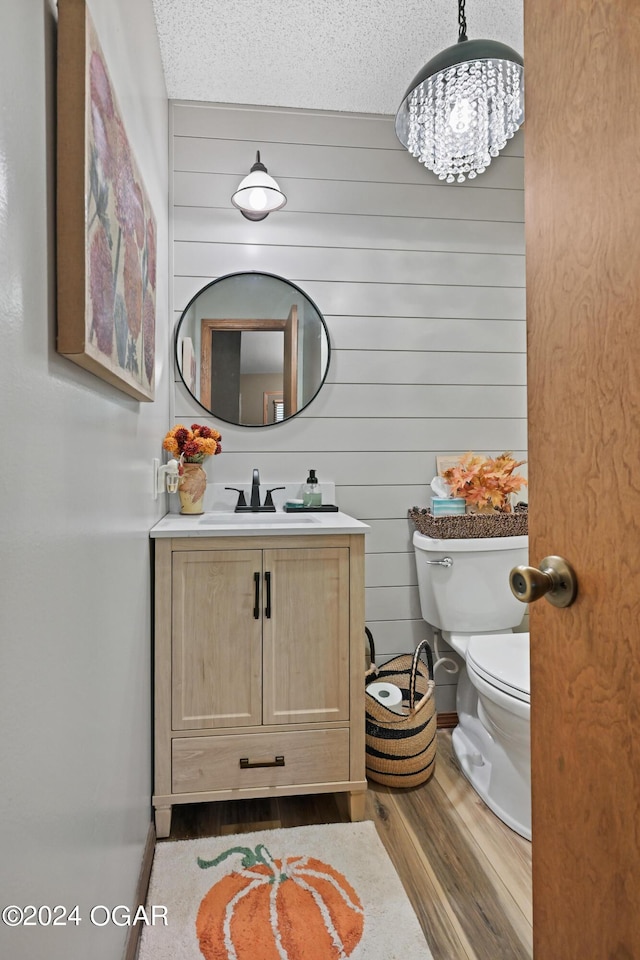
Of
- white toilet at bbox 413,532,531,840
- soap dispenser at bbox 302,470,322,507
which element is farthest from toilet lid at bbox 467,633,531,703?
soap dispenser at bbox 302,470,322,507

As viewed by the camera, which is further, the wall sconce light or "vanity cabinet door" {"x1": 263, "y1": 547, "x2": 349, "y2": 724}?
the wall sconce light

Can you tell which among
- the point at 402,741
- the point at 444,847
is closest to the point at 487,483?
the point at 402,741

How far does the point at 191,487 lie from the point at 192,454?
0.41 feet

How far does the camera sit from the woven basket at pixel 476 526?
216 centimetres

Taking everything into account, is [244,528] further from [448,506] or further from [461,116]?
[461,116]

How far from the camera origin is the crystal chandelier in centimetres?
167

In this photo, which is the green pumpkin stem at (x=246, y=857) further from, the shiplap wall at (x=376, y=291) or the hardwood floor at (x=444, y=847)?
the shiplap wall at (x=376, y=291)

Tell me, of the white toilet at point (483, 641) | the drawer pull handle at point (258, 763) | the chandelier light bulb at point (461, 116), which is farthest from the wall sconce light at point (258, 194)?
the drawer pull handle at point (258, 763)

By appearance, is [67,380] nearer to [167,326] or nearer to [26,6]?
[26,6]

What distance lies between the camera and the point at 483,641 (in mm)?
1943

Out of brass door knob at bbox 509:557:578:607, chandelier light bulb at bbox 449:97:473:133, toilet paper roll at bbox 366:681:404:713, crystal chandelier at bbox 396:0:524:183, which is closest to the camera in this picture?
brass door knob at bbox 509:557:578:607

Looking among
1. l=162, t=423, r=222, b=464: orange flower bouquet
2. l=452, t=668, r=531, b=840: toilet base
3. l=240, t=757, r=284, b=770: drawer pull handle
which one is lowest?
l=452, t=668, r=531, b=840: toilet base

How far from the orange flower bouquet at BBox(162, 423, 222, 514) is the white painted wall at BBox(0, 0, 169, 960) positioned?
0.80m

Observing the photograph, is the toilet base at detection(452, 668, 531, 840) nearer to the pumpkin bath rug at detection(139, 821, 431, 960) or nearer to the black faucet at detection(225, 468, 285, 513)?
the pumpkin bath rug at detection(139, 821, 431, 960)
